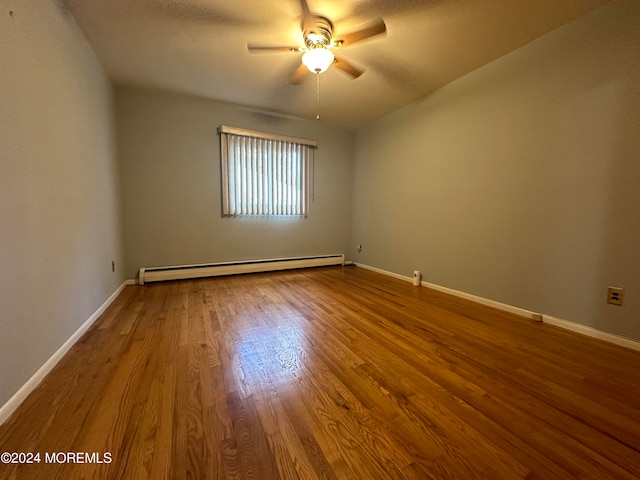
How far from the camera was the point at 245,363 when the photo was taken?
57.3 inches

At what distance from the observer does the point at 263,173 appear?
3729 mm

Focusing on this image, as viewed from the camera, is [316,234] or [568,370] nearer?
[568,370]

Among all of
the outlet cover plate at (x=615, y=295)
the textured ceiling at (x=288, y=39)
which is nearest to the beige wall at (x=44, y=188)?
the textured ceiling at (x=288, y=39)

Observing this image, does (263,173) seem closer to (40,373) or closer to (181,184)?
(181,184)

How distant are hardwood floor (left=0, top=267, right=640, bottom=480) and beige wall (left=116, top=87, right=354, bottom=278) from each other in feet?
4.68

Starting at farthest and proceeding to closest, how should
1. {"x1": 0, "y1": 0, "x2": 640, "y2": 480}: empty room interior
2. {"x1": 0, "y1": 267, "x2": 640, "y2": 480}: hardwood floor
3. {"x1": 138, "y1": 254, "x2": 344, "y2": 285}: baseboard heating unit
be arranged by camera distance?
{"x1": 138, "y1": 254, "x2": 344, "y2": 285}: baseboard heating unit < {"x1": 0, "y1": 0, "x2": 640, "y2": 480}: empty room interior < {"x1": 0, "y1": 267, "x2": 640, "y2": 480}: hardwood floor

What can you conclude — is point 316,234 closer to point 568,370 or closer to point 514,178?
point 514,178

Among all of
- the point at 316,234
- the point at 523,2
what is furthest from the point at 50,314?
the point at 523,2

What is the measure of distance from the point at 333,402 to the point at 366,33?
225 cm

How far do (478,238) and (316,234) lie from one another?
2.39m

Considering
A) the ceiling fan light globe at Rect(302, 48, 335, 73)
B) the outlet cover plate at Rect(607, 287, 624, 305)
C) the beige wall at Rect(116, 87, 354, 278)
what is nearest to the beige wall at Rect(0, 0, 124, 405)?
the beige wall at Rect(116, 87, 354, 278)

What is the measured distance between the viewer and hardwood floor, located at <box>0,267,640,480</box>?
856mm

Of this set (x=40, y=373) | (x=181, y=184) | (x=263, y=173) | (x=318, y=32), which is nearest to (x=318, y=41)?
(x=318, y=32)

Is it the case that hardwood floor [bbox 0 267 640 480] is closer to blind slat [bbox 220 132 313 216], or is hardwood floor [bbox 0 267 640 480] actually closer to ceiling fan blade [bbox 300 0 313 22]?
blind slat [bbox 220 132 313 216]
